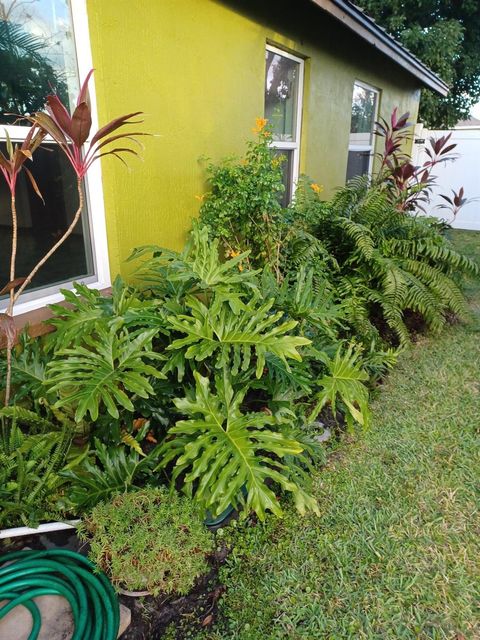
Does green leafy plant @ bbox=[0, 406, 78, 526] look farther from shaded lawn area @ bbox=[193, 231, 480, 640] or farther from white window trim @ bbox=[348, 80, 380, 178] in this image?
white window trim @ bbox=[348, 80, 380, 178]

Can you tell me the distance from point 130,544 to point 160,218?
2230 mm

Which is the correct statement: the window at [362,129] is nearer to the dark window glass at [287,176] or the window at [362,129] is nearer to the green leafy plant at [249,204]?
the dark window glass at [287,176]

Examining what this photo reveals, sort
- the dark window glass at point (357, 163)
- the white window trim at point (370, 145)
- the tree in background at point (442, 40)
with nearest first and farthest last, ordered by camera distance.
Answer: the white window trim at point (370, 145)
the dark window glass at point (357, 163)
the tree in background at point (442, 40)

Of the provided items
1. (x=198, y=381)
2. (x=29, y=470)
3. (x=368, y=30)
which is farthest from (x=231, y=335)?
(x=368, y=30)

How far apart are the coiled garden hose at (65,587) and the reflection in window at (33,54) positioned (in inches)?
79.8

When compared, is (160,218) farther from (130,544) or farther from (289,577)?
(289,577)

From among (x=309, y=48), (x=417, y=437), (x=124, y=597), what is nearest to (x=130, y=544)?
(x=124, y=597)

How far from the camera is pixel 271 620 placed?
1.65 meters

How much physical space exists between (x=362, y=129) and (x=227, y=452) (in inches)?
257

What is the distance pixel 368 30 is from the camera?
4.65m

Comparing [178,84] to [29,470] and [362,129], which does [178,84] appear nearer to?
[29,470]

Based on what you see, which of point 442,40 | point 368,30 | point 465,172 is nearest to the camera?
point 368,30

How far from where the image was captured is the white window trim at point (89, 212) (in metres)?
2.40

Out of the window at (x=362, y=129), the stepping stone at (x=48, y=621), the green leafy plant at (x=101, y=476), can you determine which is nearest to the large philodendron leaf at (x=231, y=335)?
the green leafy plant at (x=101, y=476)
